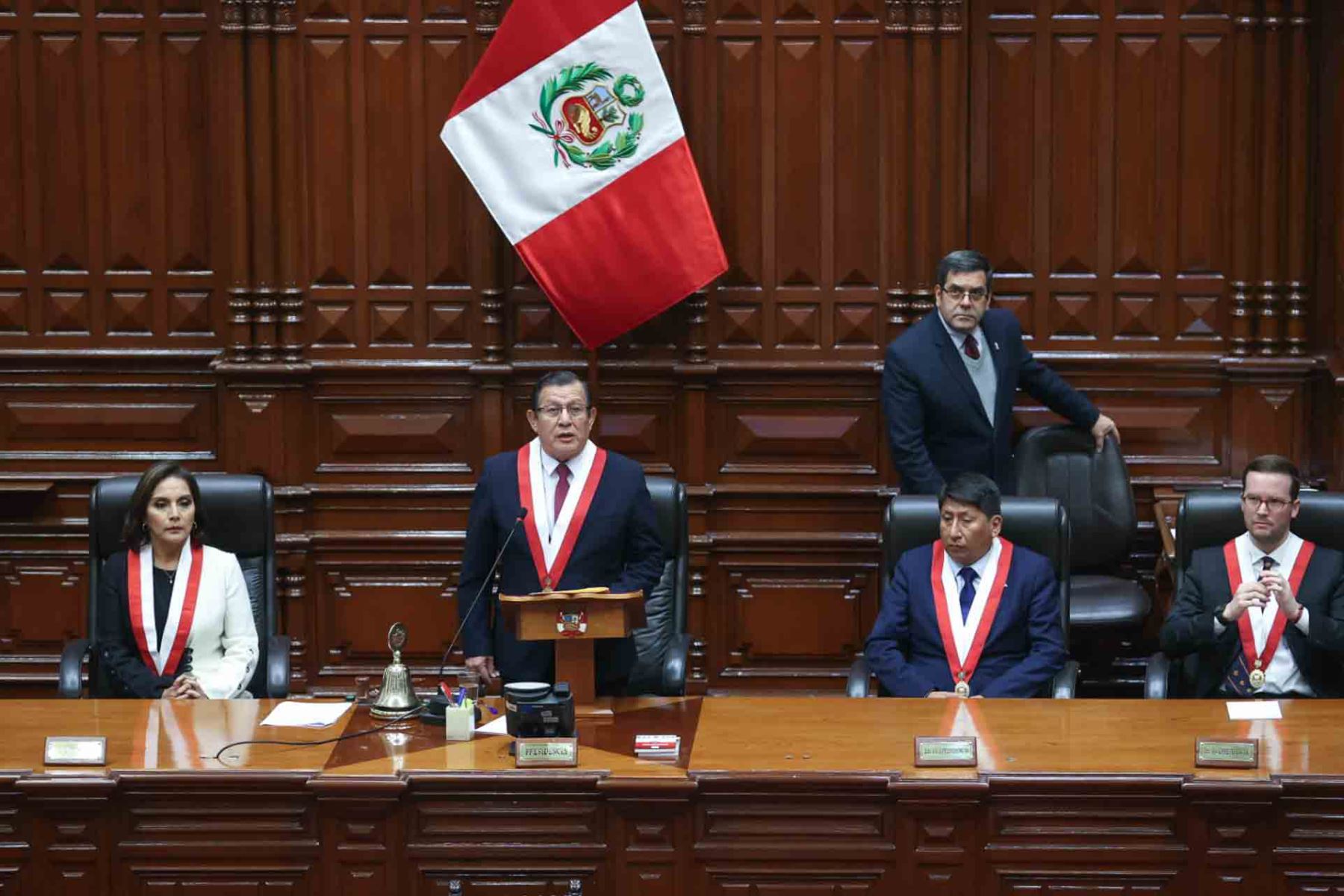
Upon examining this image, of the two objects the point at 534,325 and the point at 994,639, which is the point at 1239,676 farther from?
the point at 534,325

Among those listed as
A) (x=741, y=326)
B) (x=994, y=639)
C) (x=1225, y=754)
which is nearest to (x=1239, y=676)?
(x=994, y=639)

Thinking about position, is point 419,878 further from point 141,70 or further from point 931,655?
point 141,70

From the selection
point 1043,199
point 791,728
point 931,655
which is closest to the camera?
point 791,728

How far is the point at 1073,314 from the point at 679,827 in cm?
326

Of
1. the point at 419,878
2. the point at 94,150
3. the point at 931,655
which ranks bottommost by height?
the point at 419,878

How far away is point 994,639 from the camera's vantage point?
Result: 479cm

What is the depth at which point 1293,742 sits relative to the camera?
410 cm

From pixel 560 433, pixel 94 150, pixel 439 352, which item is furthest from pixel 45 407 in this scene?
pixel 560 433

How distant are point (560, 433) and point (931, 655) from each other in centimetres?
111

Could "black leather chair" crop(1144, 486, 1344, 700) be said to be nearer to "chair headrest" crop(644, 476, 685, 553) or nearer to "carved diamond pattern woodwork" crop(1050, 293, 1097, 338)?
"chair headrest" crop(644, 476, 685, 553)

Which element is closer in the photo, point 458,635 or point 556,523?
point 458,635

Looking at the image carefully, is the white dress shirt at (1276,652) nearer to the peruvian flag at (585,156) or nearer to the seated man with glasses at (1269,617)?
the seated man with glasses at (1269,617)

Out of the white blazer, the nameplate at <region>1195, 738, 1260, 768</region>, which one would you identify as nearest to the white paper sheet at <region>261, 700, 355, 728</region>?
the white blazer

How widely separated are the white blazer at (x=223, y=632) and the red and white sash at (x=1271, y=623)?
2.58 m
